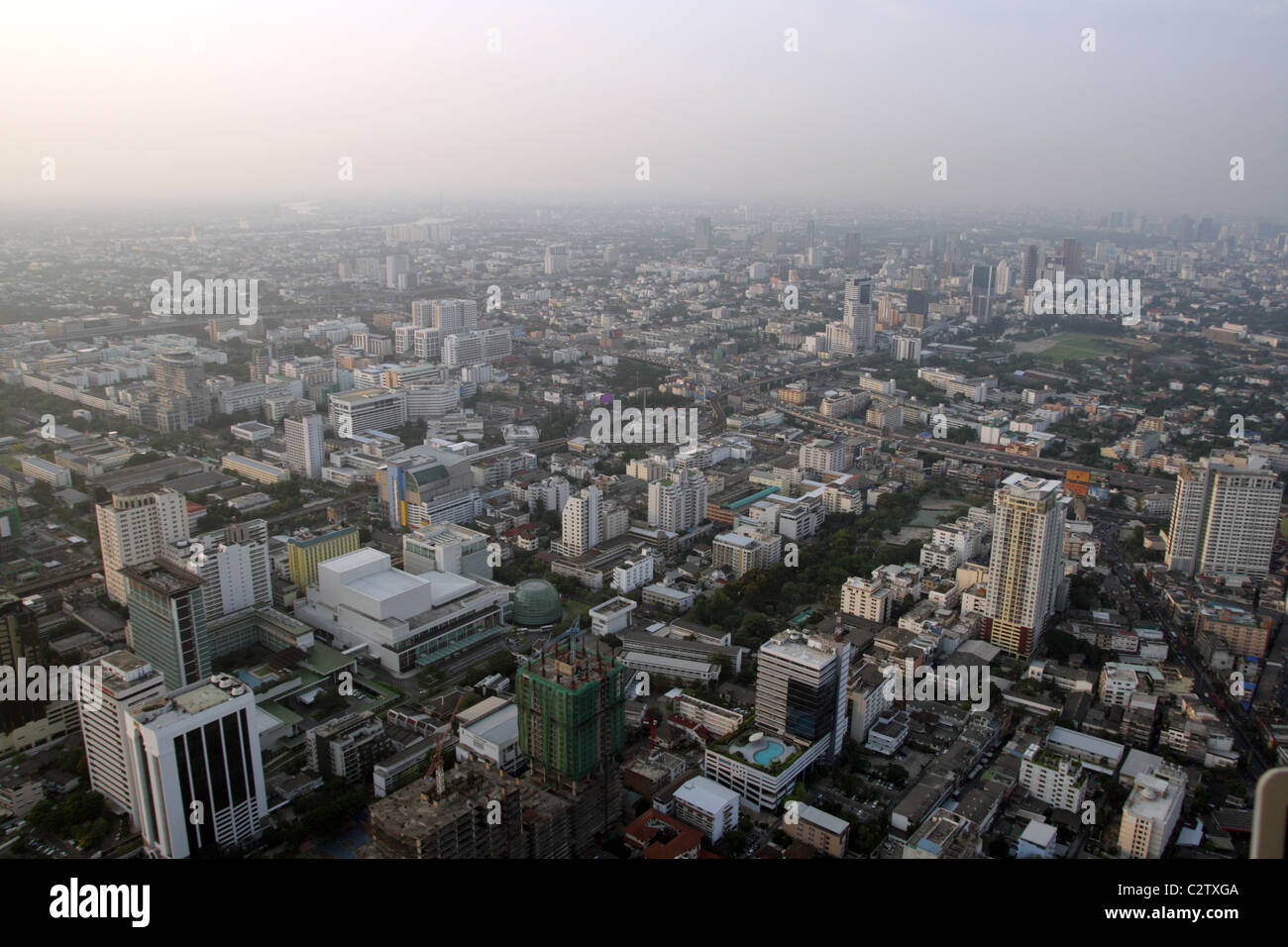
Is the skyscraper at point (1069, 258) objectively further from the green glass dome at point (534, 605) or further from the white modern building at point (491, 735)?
the white modern building at point (491, 735)

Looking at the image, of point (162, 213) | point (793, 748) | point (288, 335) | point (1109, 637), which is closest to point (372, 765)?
point (793, 748)

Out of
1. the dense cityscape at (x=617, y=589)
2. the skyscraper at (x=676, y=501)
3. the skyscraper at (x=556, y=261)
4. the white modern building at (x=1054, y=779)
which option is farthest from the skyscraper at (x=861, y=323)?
the white modern building at (x=1054, y=779)

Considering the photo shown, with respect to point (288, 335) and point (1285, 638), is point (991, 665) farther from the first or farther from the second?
point (288, 335)

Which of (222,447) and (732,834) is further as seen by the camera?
(222,447)

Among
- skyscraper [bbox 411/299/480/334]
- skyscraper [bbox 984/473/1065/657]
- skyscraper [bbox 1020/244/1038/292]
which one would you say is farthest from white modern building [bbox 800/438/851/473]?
skyscraper [bbox 1020/244/1038/292]

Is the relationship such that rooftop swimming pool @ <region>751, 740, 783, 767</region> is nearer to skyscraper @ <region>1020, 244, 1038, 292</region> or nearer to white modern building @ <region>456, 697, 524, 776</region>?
white modern building @ <region>456, 697, 524, 776</region>
